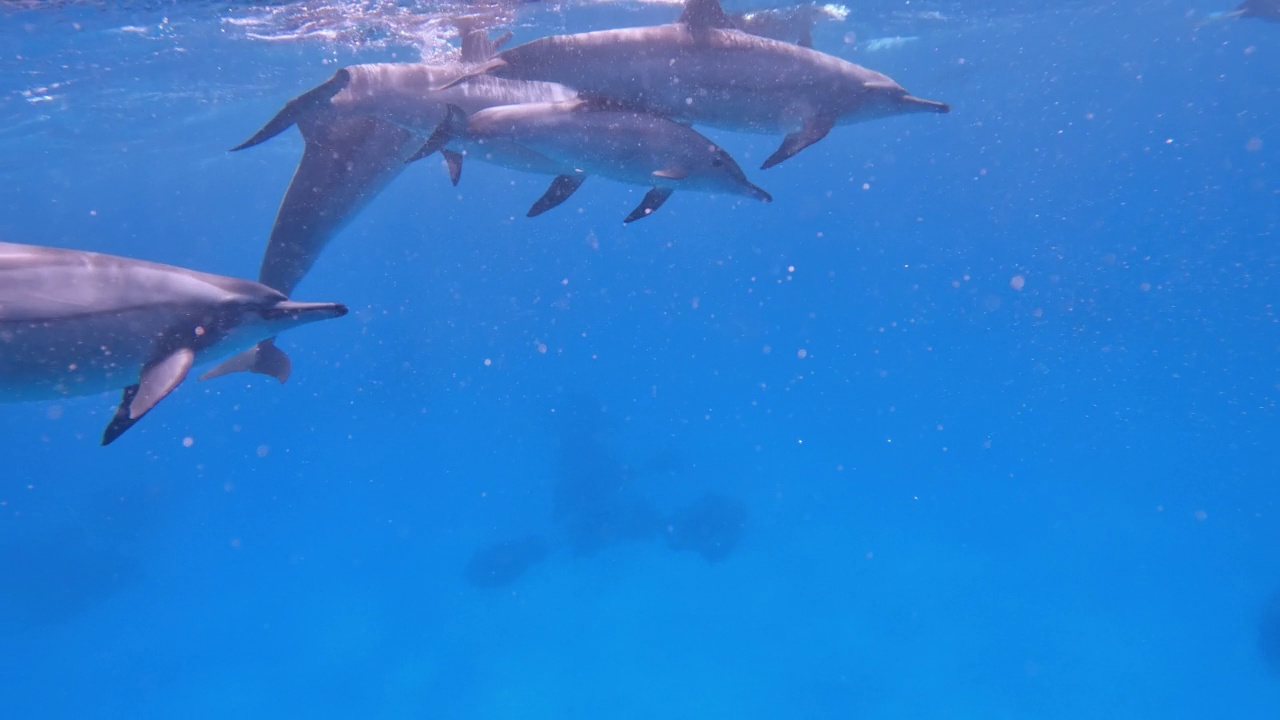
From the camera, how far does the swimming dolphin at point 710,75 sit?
16.8 ft

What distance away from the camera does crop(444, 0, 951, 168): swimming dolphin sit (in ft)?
16.8

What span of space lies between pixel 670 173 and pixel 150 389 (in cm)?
327

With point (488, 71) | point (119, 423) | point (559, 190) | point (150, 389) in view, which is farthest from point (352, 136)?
point (119, 423)

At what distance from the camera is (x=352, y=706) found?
56.4 feet

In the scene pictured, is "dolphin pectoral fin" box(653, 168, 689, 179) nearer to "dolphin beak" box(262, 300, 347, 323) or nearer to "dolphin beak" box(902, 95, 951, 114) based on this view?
"dolphin beak" box(902, 95, 951, 114)

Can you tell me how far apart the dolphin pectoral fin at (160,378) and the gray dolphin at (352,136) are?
1892 mm

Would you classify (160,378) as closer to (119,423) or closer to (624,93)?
(119,423)

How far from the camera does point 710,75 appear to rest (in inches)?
209

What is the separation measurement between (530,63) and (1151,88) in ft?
222

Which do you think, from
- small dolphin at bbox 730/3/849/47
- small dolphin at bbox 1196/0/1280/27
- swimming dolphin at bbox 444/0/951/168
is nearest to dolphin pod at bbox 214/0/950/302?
swimming dolphin at bbox 444/0/951/168

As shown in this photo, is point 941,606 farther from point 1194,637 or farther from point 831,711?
point 1194,637

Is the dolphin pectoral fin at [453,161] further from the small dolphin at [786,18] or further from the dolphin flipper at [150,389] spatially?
the small dolphin at [786,18]

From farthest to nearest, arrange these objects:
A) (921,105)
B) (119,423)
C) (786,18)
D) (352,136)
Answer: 1. (786,18)
2. (352,136)
3. (921,105)
4. (119,423)

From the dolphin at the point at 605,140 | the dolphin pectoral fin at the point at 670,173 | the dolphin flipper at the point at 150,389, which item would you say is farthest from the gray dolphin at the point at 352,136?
the dolphin flipper at the point at 150,389
